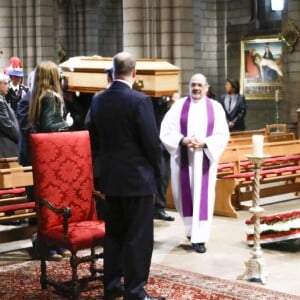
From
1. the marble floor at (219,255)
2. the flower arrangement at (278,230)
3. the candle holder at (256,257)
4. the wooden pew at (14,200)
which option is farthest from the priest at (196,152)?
the wooden pew at (14,200)

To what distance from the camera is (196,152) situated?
7.36m

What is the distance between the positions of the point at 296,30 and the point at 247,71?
11.8 feet

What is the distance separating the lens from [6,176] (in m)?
7.07

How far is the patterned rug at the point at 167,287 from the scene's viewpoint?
226 inches

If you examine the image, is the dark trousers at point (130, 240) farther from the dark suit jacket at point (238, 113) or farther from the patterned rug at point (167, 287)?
the dark suit jacket at point (238, 113)

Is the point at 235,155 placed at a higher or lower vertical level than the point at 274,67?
lower

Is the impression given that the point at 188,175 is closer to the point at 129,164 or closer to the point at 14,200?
the point at 14,200

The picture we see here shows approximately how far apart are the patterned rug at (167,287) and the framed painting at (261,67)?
42.4 ft

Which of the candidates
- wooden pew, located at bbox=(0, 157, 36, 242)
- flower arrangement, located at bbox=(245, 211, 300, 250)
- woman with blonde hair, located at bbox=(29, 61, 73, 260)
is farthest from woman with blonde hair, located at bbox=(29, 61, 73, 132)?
flower arrangement, located at bbox=(245, 211, 300, 250)

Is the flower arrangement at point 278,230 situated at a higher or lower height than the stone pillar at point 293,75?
lower

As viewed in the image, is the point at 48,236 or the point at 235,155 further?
the point at 235,155

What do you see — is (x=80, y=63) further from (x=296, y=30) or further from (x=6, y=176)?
(x=296, y=30)

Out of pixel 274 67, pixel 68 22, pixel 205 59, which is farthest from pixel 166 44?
pixel 68 22

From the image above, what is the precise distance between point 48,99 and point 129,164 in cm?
183
